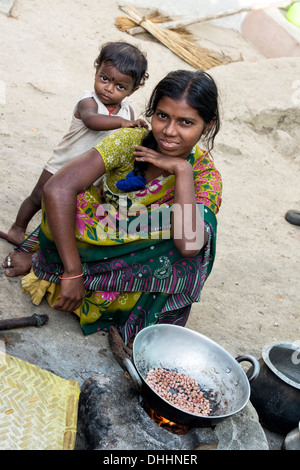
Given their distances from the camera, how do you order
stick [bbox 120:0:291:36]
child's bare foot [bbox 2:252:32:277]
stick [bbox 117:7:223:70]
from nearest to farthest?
child's bare foot [bbox 2:252:32:277], stick [bbox 117:7:223:70], stick [bbox 120:0:291:36]

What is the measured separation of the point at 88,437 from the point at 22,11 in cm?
676

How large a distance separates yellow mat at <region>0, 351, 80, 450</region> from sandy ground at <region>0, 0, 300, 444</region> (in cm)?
36

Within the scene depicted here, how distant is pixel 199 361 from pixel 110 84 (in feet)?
5.46

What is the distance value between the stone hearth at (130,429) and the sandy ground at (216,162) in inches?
14.6

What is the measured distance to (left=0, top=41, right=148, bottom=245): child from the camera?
307 cm

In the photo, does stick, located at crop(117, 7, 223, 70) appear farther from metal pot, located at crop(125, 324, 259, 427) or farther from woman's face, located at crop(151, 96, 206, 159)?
metal pot, located at crop(125, 324, 259, 427)

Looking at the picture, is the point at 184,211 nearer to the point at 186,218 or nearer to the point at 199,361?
the point at 186,218

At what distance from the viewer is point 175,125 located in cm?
245

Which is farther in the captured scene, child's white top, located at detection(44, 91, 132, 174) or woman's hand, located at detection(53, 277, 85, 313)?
child's white top, located at detection(44, 91, 132, 174)

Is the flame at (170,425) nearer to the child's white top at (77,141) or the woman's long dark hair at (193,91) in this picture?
the woman's long dark hair at (193,91)

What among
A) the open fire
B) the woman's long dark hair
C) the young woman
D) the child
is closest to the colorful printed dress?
the young woman
